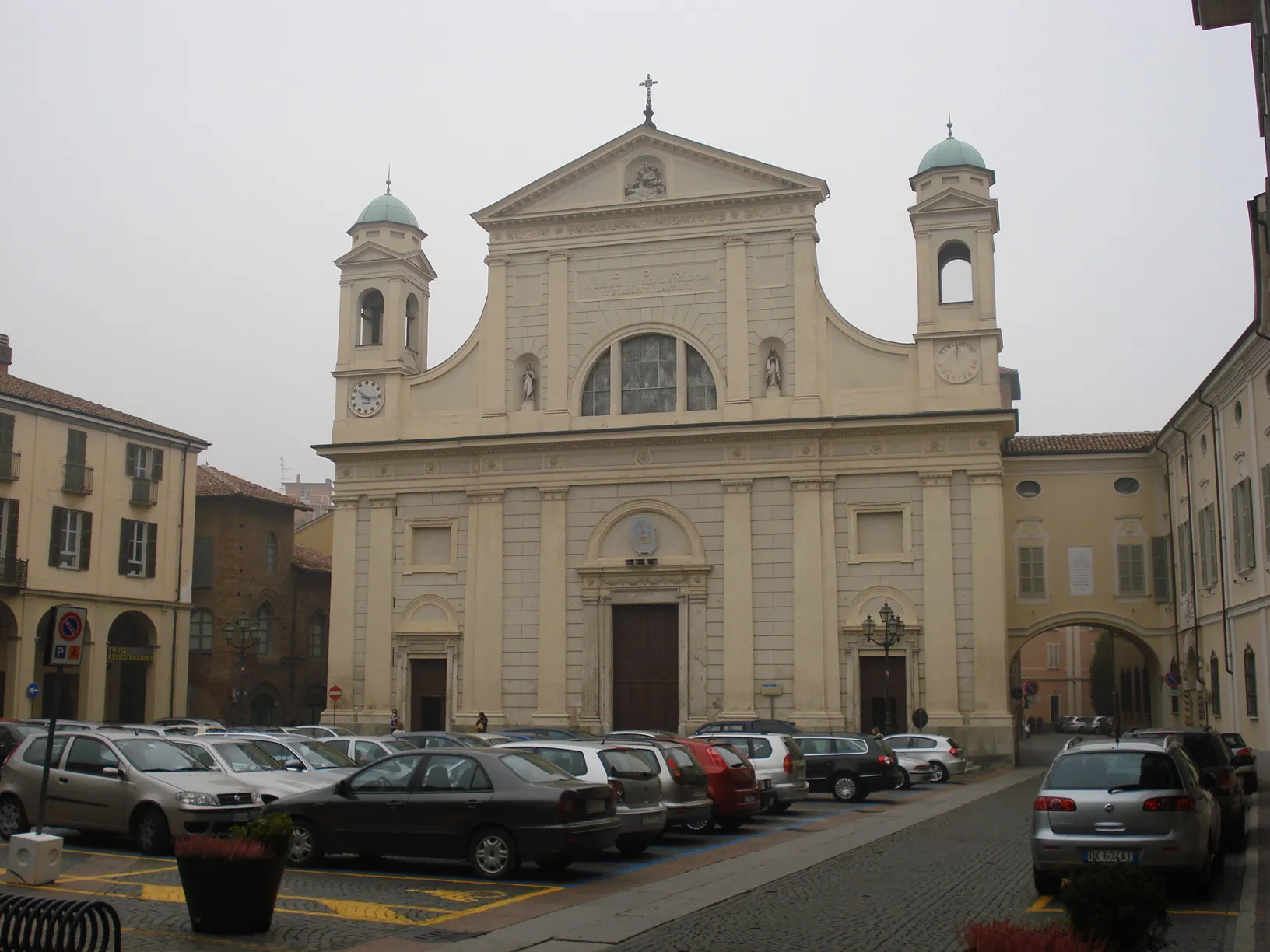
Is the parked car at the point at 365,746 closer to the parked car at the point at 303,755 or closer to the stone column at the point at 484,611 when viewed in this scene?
the parked car at the point at 303,755

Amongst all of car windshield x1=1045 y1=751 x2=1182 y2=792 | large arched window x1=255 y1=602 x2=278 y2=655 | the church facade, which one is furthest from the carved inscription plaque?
car windshield x1=1045 y1=751 x2=1182 y2=792

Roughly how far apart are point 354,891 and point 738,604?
25.9m

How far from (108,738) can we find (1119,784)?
1237cm

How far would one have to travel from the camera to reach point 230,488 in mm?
50625

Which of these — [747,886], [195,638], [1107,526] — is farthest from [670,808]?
[195,638]

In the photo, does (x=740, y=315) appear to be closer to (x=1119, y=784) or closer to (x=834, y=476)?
(x=834, y=476)

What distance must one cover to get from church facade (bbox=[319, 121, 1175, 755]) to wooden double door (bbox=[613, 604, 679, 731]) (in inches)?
3.1

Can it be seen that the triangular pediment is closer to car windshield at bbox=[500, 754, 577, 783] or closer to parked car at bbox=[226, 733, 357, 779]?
parked car at bbox=[226, 733, 357, 779]

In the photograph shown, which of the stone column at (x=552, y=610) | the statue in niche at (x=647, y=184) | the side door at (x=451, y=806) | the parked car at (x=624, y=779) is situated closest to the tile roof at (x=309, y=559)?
the stone column at (x=552, y=610)

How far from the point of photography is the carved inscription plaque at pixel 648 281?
4122 cm

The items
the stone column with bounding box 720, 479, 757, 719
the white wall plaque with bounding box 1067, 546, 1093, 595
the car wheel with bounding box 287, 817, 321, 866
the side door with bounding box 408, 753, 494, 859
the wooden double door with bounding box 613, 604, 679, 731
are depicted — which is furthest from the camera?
the white wall plaque with bounding box 1067, 546, 1093, 595

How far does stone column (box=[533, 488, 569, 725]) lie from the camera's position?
131 ft

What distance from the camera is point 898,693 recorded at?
3847 centimetres

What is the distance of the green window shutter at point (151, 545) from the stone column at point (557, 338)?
1477 cm
